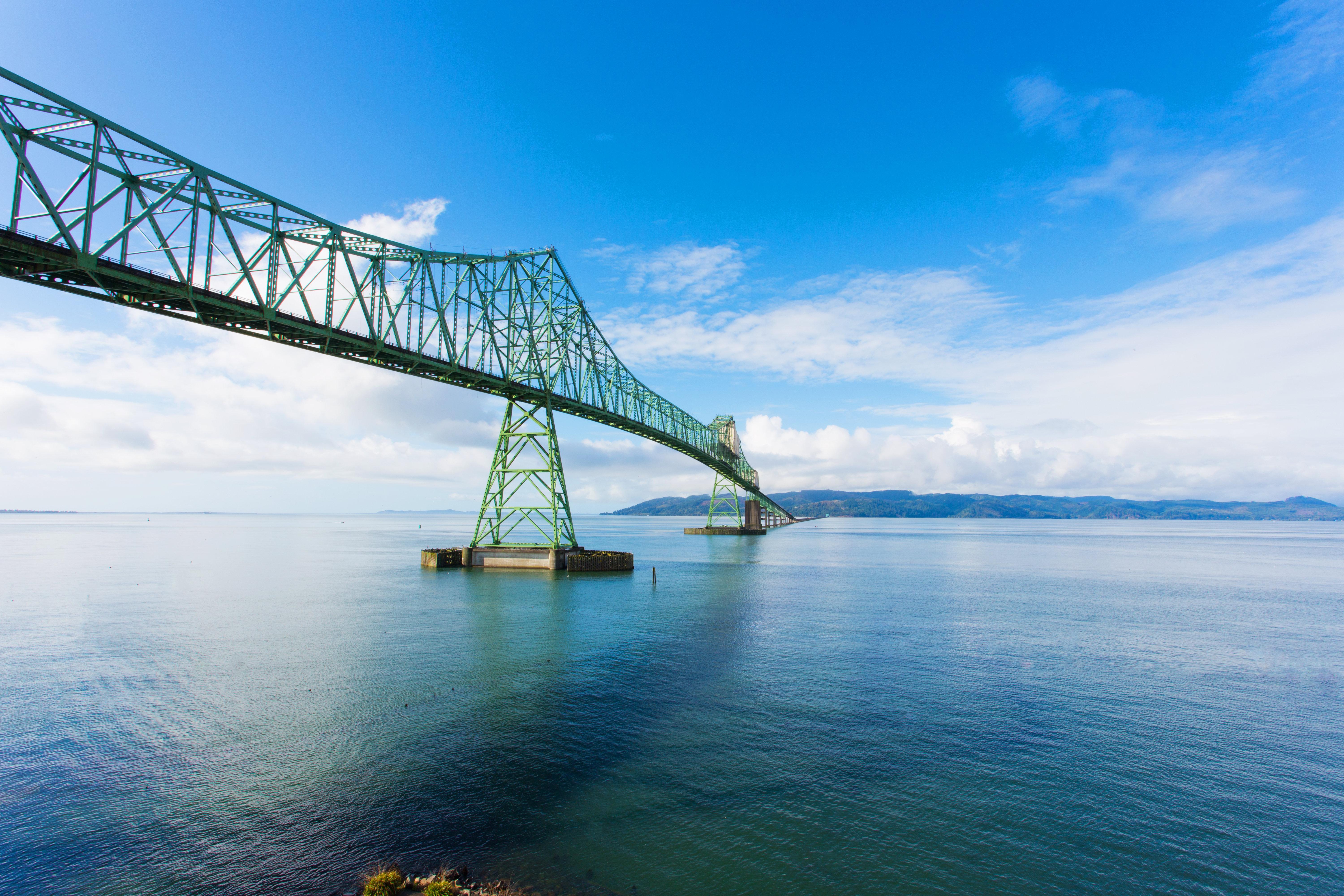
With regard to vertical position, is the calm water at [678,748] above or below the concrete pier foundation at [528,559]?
below

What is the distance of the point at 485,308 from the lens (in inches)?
2203

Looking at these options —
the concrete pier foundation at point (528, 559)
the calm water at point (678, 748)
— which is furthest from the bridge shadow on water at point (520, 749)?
the concrete pier foundation at point (528, 559)

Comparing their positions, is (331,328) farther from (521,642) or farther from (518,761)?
(518,761)

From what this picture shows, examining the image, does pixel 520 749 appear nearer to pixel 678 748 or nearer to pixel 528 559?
pixel 678 748

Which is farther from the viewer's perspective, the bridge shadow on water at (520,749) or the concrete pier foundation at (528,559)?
the concrete pier foundation at (528,559)

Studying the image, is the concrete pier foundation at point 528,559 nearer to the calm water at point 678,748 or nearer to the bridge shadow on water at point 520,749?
the calm water at point 678,748

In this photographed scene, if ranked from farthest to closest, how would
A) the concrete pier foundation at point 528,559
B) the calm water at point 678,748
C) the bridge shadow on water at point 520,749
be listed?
the concrete pier foundation at point 528,559 → the bridge shadow on water at point 520,749 → the calm water at point 678,748

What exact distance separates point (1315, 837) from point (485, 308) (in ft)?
187

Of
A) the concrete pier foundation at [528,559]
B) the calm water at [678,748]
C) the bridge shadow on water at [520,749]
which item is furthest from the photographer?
the concrete pier foundation at [528,559]

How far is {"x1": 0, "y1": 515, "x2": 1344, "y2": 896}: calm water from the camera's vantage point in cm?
1250

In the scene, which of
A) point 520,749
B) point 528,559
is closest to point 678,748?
point 520,749

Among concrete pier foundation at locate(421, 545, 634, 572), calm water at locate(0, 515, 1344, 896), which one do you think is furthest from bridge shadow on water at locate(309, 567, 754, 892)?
concrete pier foundation at locate(421, 545, 634, 572)

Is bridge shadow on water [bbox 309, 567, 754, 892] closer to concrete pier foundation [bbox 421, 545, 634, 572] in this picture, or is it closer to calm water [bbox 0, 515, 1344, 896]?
calm water [bbox 0, 515, 1344, 896]

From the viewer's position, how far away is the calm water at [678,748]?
41.0 feet
